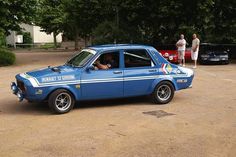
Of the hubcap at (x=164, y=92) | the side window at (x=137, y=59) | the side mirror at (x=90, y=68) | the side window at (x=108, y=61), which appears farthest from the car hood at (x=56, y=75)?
the hubcap at (x=164, y=92)

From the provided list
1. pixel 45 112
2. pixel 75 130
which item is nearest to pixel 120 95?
pixel 45 112

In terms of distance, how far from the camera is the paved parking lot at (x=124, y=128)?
290 inches

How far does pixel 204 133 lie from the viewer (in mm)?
8453

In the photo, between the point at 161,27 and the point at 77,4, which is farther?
the point at 77,4

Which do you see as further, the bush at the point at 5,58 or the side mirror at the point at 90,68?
the bush at the point at 5,58

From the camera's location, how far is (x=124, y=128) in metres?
8.87

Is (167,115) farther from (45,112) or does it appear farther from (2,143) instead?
(2,143)

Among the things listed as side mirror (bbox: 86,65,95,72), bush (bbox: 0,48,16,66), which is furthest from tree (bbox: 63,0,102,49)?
side mirror (bbox: 86,65,95,72)

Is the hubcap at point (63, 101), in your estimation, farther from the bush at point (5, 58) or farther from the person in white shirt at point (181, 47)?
the bush at point (5, 58)

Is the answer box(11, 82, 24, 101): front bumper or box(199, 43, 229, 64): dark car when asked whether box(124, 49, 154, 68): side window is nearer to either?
box(11, 82, 24, 101): front bumper

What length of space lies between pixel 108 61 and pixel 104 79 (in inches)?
21.9

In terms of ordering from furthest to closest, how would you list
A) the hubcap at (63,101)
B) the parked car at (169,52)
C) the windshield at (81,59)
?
the parked car at (169,52)
the windshield at (81,59)
the hubcap at (63,101)

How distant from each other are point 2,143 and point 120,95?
3964 millimetres

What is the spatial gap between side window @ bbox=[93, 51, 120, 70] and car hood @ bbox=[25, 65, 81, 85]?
56cm
